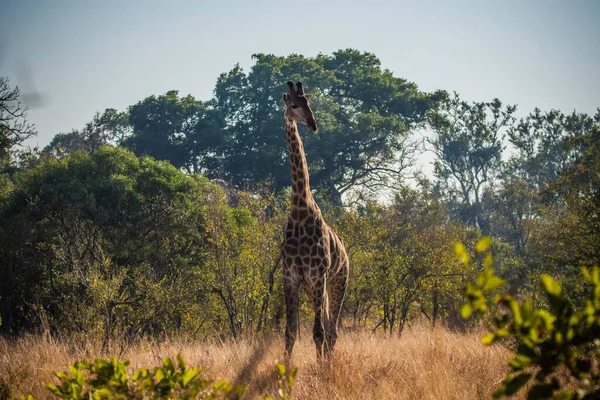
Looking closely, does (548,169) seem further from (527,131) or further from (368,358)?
(368,358)

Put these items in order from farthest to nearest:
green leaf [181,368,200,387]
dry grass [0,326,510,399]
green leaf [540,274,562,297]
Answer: dry grass [0,326,510,399] < green leaf [181,368,200,387] < green leaf [540,274,562,297]

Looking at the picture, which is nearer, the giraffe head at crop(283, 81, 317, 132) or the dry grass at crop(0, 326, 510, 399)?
the dry grass at crop(0, 326, 510, 399)

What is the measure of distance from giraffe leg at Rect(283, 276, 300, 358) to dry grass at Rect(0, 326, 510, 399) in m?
0.24

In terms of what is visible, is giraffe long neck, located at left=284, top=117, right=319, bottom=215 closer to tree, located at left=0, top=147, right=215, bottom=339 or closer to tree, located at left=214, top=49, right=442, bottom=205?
tree, located at left=0, top=147, right=215, bottom=339

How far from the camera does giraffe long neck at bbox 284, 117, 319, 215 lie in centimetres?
923

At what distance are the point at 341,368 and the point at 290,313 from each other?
6.05 feet

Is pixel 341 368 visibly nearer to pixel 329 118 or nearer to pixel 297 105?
pixel 297 105

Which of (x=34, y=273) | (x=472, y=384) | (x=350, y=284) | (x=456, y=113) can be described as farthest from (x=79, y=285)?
(x=456, y=113)

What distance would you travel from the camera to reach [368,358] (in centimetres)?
802

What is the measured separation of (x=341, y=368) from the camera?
23.6 ft

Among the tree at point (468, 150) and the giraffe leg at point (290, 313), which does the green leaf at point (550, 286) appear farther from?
the tree at point (468, 150)

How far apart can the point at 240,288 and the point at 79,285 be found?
12.9ft

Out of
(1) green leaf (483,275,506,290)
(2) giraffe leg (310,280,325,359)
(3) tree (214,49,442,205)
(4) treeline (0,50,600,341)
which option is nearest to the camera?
(1) green leaf (483,275,506,290)

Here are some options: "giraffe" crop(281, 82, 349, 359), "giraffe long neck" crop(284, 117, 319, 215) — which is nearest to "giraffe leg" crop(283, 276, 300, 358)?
"giraffe" crop(281, 82, 349, 359)
